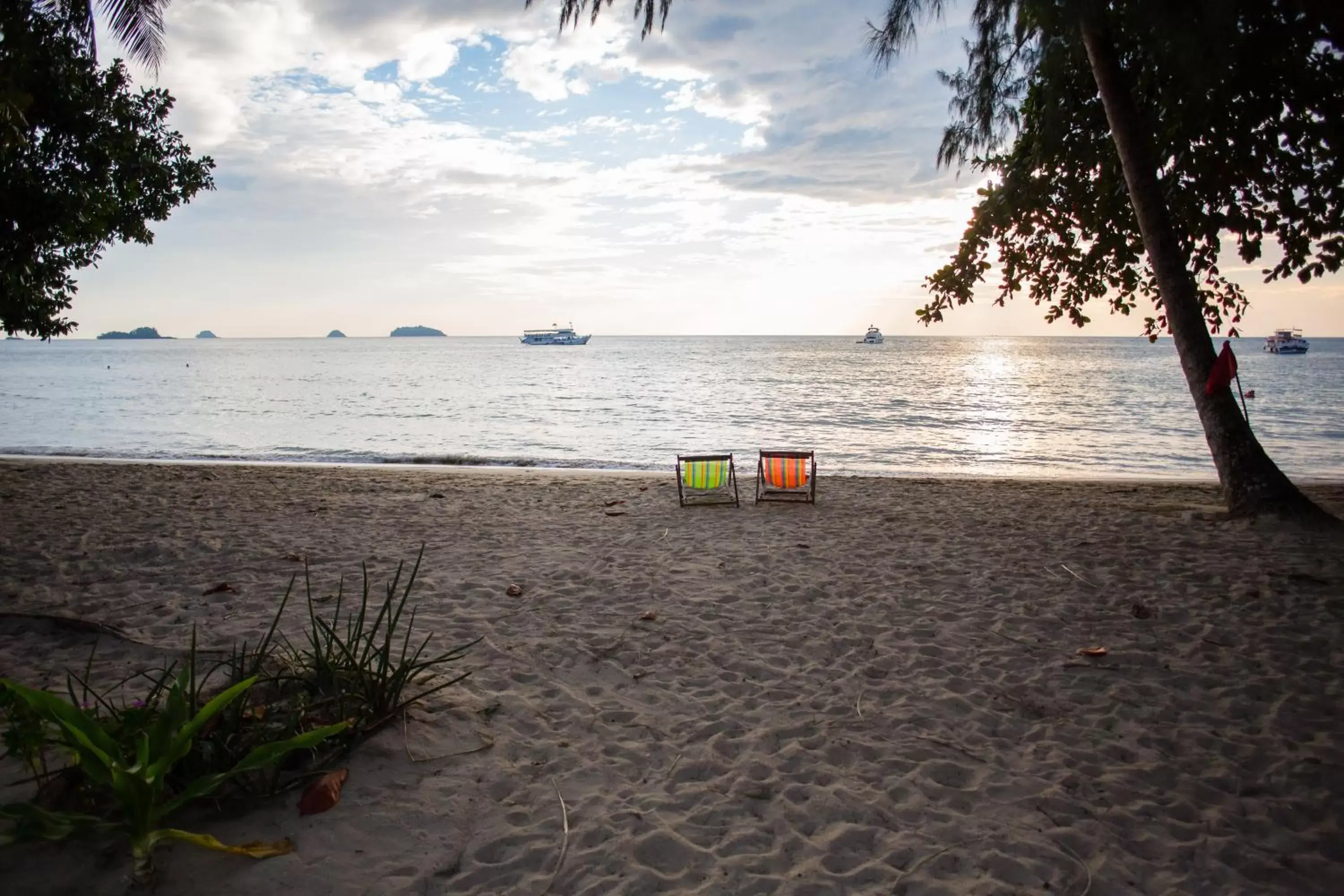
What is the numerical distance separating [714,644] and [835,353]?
8067cm

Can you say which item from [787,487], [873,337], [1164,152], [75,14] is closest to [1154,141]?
[1164,152]

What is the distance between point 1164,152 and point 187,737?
966 centimetres

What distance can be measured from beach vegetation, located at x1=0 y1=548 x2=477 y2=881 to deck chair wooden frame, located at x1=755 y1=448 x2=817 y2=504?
5.56 meters

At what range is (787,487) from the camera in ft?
28.2

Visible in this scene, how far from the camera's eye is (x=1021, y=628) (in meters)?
4.53

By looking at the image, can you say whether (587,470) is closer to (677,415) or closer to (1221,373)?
(1221,373)

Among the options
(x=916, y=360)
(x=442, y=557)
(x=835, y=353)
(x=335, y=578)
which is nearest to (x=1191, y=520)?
(x=442, y=557)

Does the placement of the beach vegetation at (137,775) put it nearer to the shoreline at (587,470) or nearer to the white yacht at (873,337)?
the shoreline at (587,470)

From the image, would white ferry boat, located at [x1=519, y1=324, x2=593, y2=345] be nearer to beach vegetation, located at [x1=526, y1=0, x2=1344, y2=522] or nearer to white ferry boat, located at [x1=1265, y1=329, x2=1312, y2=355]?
white ferry boat, located at [x1=1265, y1=329, x2=1312, y2=355]

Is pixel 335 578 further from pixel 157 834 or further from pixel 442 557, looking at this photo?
pixel 157 834

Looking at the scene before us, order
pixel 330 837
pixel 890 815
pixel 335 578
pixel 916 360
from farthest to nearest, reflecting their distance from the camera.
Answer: pixel 916 360, pixel 335 578, pixel 890 815, pixel 330 837

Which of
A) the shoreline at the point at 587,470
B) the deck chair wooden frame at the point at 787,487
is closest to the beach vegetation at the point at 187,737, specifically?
the deck chair wooden frame at the point at 787,487

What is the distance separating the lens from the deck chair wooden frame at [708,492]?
848cm

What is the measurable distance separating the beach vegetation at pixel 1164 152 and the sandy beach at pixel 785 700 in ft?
7.91
